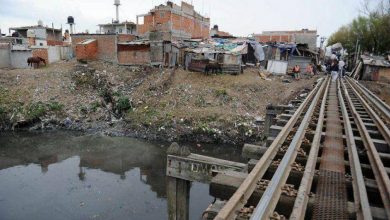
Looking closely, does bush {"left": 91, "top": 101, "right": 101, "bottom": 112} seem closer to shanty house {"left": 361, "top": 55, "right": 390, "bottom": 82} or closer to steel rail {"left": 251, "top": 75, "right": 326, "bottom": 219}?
steel rail {"left": 251, "top": 75, "right": 326, "bottom": 219}

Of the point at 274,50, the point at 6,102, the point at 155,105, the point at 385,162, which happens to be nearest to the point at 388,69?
the point at 274,50

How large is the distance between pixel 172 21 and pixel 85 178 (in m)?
23.4

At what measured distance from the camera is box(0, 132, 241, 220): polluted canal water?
11266 mm

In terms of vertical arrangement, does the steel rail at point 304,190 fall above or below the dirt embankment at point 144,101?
above

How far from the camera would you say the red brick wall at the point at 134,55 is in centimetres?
2736

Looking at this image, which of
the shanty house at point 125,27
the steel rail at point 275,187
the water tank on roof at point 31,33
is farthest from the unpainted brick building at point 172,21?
the steel rail at point 275,187

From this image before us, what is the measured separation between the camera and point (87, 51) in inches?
1132

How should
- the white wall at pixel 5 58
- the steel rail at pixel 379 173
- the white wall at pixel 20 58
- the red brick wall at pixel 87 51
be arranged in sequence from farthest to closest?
the red brick wall at pixel 87 51 < the white wall at pixel 20 58 < the white wall at pixel 5 58 < the steel rail at pixel 379 173

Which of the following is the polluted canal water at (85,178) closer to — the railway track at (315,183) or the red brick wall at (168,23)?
the railway track at (315,183)

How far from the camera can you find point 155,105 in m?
21.0

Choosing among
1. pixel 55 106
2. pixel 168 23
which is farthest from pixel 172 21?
pixel 55 106

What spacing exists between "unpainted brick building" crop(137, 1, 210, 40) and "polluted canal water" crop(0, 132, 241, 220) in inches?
711

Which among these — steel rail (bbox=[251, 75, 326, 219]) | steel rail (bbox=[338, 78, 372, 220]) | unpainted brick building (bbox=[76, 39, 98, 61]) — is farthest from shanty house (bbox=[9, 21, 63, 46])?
steel rail (bbox=[338, 78, 372, 220])

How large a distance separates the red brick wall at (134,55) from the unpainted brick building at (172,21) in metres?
5.78
